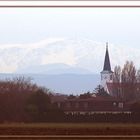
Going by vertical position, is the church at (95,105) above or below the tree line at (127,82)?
below

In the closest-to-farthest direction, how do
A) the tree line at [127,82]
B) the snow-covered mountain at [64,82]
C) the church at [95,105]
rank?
1. the snow-covered mountain at [64,82]
2. the tree line at [127,82]
3. the church at [95,105]

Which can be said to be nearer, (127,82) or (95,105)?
(127,82)

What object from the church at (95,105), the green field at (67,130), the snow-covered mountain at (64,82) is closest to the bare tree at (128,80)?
the church at (95,105)

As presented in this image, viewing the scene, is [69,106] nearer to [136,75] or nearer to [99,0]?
[136,75]

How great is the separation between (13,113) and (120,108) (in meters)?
A: 7.82

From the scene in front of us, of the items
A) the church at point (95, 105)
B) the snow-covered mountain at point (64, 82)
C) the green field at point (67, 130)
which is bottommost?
the green field at point (67, 130)

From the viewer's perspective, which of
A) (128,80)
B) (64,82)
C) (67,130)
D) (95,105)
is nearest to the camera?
(67,130)

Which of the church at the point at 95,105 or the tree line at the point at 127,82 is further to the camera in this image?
the church at the point at 95,105

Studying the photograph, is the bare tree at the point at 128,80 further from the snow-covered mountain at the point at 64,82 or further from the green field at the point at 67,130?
the green field at the point at 67,130

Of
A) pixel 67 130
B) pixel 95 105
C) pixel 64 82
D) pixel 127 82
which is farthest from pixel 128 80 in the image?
pixel 67 130

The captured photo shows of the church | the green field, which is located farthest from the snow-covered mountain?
the green field

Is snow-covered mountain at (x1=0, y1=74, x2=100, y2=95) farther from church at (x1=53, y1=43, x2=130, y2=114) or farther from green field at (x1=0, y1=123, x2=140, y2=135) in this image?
green field at (x1=0, y1=123, x2=140, y2=135)

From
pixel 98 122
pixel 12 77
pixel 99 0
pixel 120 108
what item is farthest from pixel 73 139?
pixel 120 108

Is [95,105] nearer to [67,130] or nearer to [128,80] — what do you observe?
[128,80]
